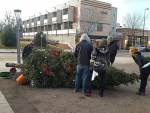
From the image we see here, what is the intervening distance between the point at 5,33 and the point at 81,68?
31.5 metres

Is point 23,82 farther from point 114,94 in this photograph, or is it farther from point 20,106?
point 114,94

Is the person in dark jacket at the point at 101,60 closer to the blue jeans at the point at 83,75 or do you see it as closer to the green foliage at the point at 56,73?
the blue jeans at the point at 83,75

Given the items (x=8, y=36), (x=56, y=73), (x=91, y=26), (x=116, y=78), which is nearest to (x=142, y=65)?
(x=116, y=78)

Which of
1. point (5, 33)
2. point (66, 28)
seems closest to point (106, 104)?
point (5, 33)

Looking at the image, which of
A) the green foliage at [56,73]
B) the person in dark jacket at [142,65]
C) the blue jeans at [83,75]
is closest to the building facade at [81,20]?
the green foliage at [56,73]

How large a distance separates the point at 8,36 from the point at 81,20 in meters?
19.3

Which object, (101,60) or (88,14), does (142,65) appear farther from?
(88,14)

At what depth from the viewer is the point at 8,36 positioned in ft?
119

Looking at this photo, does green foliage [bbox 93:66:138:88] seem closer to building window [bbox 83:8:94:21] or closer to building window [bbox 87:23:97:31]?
building window [bbox 87:23:97:31]

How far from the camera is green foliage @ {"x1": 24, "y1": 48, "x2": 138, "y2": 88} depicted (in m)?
7.23

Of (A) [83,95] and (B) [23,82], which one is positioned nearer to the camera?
(A) [83,95]

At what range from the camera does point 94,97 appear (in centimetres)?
640

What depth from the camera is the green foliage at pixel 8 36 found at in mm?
35906

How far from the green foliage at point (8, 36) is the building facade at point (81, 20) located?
1312 cm
